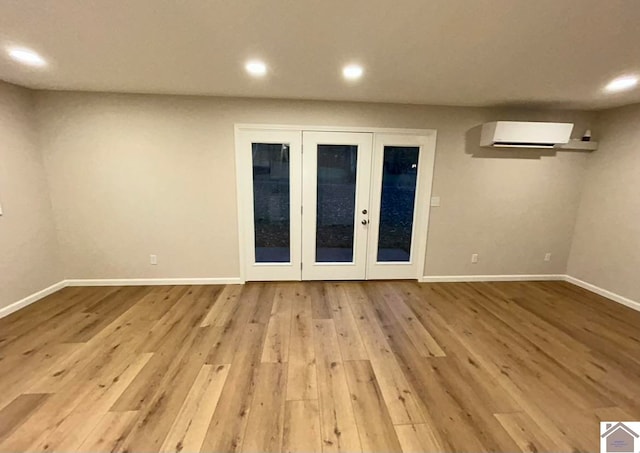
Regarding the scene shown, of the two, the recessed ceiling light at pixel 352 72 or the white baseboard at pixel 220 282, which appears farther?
the white baseboard at pixel 220 282

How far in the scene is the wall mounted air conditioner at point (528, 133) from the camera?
330 cm

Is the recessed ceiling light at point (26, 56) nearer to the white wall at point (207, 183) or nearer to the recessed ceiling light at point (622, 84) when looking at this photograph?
the white wall at point (207, 183)

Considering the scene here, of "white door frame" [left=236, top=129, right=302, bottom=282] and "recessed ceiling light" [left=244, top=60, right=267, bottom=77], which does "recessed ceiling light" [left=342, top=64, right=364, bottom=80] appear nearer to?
"recessed ceiling light" [left=244, top=60, right=267, bottom=77]

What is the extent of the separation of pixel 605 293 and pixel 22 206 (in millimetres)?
7196

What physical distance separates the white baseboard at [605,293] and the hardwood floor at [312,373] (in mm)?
226

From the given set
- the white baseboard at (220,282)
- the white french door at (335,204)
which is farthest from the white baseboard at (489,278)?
the white french door at (335,204)

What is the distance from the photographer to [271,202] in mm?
3693

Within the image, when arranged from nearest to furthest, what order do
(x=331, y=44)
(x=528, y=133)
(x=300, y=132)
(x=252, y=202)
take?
(x=331, y=44)
(x=528, y=133)
(x=300, y=132)
(x=252, y=202)

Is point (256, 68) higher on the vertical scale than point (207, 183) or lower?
higher

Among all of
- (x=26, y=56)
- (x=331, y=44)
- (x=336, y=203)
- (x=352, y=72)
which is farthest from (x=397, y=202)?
(x=26, y=56)

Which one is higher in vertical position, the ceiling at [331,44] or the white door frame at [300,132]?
the ceiling at [331,44]

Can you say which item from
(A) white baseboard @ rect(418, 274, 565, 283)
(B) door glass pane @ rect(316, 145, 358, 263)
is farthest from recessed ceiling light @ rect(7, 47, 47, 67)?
(A) white baseboard @ rect(418, 274, 565, 283)

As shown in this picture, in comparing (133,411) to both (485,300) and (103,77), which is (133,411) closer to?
(103,77)

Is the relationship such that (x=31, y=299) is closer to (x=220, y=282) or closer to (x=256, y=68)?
(x=220, y=282)
